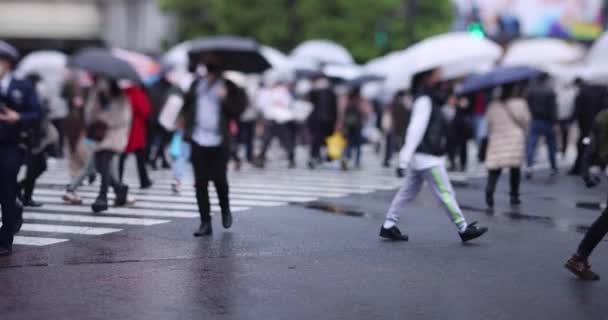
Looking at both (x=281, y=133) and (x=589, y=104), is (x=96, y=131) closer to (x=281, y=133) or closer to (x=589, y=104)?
(x=281, y=133)

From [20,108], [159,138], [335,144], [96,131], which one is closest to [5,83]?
[20,108]

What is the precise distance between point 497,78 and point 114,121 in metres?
4.58

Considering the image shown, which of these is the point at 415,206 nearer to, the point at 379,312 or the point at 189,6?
the point at 379,312

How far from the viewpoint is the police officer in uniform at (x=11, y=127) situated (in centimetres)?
831

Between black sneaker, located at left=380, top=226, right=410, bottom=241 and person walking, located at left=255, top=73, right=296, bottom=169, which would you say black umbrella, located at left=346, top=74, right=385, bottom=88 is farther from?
black sneaker, located at left=380, top=226, right=410, bottom=241

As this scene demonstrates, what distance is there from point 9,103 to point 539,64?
17705 mm

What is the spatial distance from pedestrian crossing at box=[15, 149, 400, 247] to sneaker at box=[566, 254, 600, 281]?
4.44 meters

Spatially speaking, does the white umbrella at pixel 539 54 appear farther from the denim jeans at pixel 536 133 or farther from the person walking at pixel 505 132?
the person walking at pixel 505 132

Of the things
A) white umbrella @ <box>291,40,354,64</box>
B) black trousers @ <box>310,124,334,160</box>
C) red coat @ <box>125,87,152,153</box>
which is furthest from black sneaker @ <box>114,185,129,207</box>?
white umbrella @ <box>291,40,354,64</box>

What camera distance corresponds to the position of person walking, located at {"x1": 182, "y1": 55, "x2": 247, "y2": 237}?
9.64 meters

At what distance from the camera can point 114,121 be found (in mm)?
11938

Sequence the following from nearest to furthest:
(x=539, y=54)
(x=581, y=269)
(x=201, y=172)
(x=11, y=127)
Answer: (x=581, y=269) → (x=11, y=127) → (x=201, y=172) → (x=539, y=54)

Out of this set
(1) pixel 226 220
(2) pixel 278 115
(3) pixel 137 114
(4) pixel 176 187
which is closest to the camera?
(1) pixel 226 220

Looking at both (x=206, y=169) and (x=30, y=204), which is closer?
(x=206, y=169)
